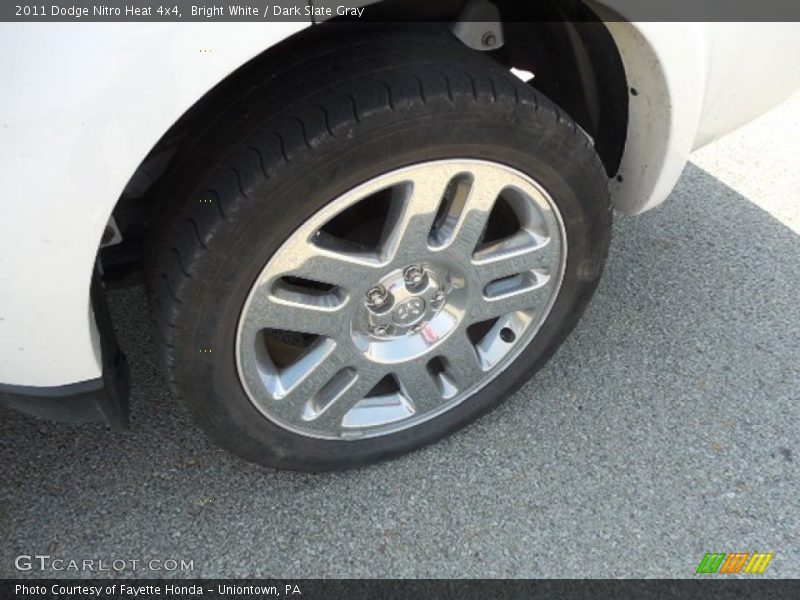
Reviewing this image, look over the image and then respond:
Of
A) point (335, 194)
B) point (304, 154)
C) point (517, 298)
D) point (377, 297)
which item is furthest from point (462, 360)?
point (304, 154)

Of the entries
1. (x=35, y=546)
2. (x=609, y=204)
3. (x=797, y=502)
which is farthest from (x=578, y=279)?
(x=35, y=546)

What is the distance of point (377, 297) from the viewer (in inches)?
64.7

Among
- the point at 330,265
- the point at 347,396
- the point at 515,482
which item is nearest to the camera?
the point at 330,265

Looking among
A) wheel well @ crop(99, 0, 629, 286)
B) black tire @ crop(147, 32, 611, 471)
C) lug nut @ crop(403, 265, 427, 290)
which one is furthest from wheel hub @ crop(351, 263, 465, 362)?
wheel well @ crop(99, 0, 629, 286)

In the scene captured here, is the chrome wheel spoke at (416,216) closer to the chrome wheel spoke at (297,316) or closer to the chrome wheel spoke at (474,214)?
the chrome wheel spoke at (474,214)

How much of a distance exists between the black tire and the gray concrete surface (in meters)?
0.35

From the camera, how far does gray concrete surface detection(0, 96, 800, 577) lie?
1.78 metres

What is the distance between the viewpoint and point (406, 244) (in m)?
1.56

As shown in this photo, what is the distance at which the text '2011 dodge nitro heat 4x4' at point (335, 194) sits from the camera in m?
1.16

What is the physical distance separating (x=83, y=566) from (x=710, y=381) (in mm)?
1637

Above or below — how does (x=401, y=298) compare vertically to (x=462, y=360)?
above

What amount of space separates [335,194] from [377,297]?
31 cm

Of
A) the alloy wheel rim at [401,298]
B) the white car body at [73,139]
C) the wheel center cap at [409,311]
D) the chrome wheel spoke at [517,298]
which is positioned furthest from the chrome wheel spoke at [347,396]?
the white car body at [73,139]

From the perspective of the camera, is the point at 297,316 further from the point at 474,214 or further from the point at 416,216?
the point at 474,214
